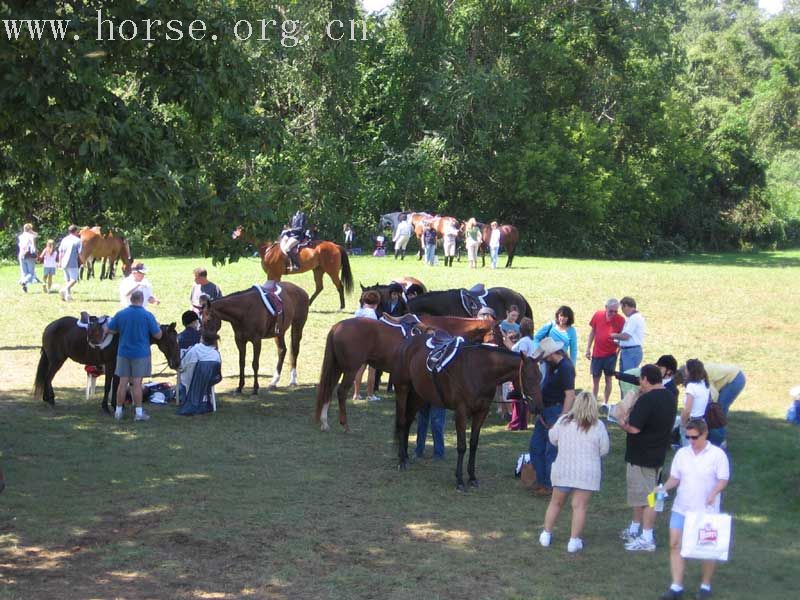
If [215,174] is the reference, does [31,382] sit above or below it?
below

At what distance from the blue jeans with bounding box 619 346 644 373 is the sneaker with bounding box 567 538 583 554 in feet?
18.5

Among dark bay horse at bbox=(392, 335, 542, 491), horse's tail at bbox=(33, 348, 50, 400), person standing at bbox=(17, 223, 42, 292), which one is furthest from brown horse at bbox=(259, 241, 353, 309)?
dark bay horse at bbox=(392, 335, 542, 491)

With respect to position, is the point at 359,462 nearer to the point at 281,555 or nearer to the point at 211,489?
the point at 211,489

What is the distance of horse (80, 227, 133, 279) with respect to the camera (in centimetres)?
2792

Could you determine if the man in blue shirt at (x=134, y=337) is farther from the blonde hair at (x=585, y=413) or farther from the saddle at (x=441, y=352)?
the blonde hair at (x=585, y=413)

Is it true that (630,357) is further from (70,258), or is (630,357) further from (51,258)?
(51,258)

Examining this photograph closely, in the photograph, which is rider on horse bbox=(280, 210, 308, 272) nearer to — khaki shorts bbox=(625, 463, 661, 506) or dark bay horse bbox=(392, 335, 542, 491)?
dark bay horse bbox=(392, 335, 542, 491)

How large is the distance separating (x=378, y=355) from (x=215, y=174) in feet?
11.7

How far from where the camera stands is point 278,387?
1677 centimetres

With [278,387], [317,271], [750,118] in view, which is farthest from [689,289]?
[750,118]

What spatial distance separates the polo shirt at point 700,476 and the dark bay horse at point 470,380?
253 cm

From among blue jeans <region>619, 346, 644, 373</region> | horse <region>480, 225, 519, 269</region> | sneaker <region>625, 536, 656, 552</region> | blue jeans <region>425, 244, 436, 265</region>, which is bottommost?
sneaker <region>625, 536, 656, 552</region>

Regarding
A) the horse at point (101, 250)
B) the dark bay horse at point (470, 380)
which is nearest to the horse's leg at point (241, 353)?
the dark bay horse at point (470, 380)

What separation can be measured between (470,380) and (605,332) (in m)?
4.39
